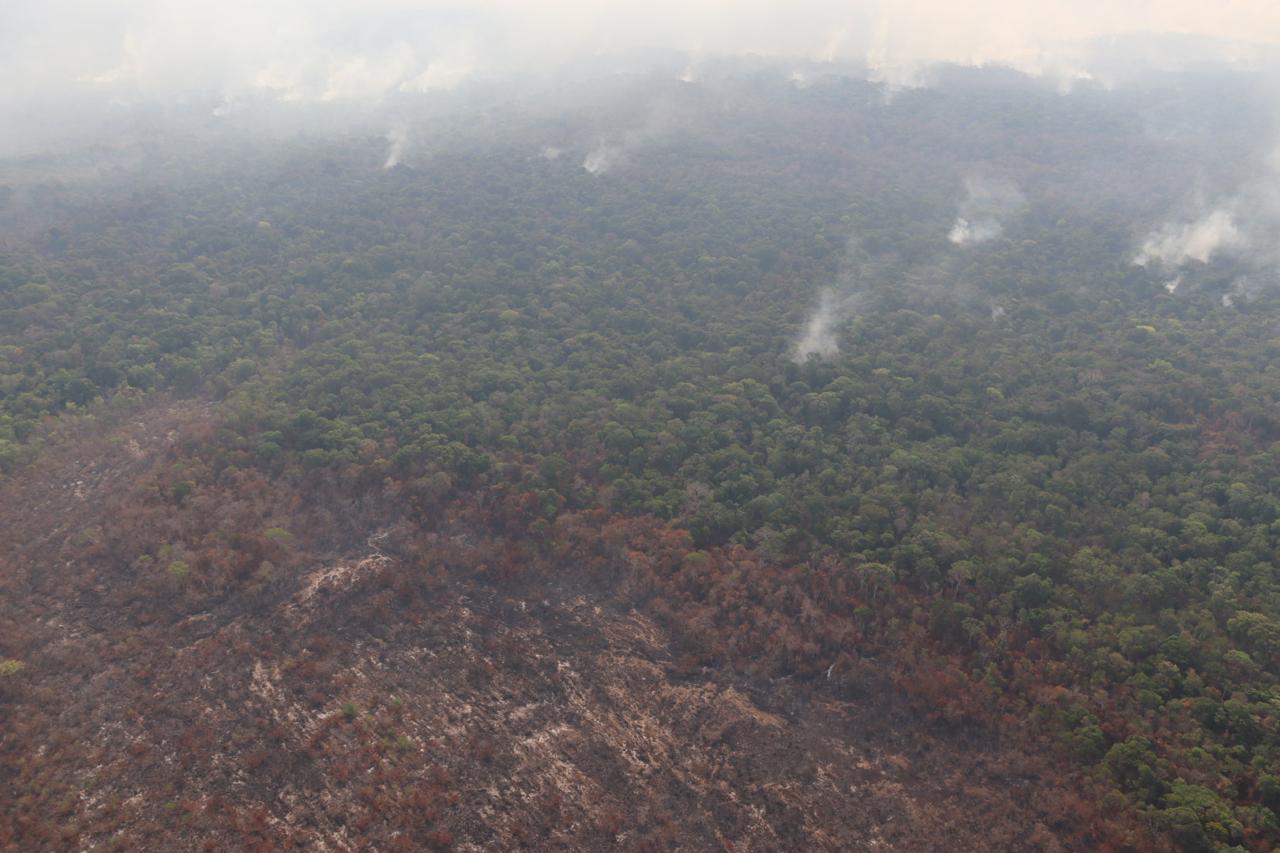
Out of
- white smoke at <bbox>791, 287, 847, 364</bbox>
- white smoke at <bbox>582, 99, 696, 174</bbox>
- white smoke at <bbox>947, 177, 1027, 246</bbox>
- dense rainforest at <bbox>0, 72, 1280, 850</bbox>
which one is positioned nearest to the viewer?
dense rainforest at <bbox>0, 72, 1280, 850</bbox>

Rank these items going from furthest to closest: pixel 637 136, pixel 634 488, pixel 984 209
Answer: pixel 637 136 < pixel 984 209 < pixel 634 488

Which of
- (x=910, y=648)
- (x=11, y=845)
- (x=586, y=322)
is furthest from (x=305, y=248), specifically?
(x=910, y=648)

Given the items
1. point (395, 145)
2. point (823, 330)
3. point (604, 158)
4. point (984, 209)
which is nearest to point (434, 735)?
point (823, 330)

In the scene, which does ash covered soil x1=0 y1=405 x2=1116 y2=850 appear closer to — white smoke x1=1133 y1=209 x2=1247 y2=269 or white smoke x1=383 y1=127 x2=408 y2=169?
white smoke x1=1133 y1=209 x2=1247 y2=269

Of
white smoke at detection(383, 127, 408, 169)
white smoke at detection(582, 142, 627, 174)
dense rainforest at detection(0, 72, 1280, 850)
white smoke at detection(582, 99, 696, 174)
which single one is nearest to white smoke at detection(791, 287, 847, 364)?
dense rainforest at detection(0, 72, 1280, 850)

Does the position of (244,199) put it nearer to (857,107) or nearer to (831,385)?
(831,385)

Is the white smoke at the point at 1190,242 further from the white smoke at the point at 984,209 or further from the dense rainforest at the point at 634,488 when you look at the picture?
the white smoke at the point at 984,209

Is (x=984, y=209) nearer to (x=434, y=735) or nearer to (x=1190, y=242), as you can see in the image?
(x=1190, y=242)

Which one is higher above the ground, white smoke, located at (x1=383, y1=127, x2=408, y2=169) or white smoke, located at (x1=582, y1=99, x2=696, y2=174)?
white smoke, located at (x1=383, y1=127, x2=408, y2=169)
